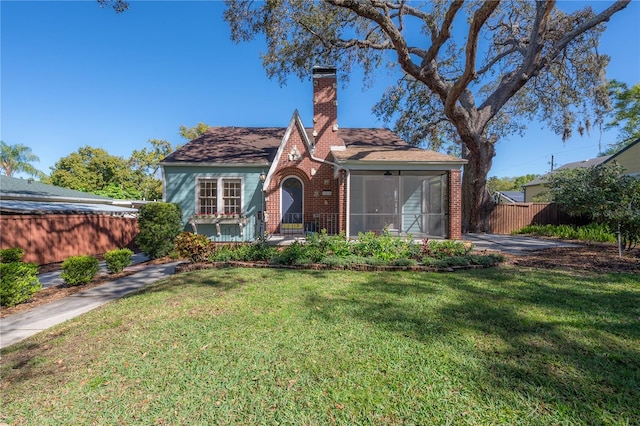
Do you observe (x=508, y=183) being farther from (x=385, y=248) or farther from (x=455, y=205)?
(x=385, y=248)

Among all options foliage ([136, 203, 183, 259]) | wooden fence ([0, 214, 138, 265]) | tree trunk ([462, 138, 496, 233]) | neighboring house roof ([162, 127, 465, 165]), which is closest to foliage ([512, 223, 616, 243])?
tree trunk ([462, 138, 496, 233])

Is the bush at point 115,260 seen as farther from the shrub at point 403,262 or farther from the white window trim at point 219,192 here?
the shrub at point 403,262

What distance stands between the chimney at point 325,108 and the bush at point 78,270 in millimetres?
8657

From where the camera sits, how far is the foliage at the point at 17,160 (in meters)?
30.0

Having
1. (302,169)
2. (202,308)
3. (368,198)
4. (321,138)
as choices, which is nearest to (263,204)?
(302,169)

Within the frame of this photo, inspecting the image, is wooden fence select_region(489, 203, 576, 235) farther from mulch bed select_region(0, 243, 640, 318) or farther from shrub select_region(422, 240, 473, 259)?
shrub select_region(422, 240, 473, 259)

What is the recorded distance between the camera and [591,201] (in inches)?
330

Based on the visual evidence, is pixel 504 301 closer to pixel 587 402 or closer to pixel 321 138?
pixel 587 402

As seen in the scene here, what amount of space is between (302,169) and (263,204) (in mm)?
2280

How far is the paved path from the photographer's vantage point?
388 centimetres

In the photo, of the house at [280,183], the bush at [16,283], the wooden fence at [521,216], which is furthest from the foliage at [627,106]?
the bush at [16,283]

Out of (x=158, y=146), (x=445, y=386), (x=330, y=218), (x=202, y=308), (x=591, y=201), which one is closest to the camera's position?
(x=445, y=386)

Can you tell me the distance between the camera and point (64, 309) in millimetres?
4730

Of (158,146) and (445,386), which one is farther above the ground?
(158,146)
